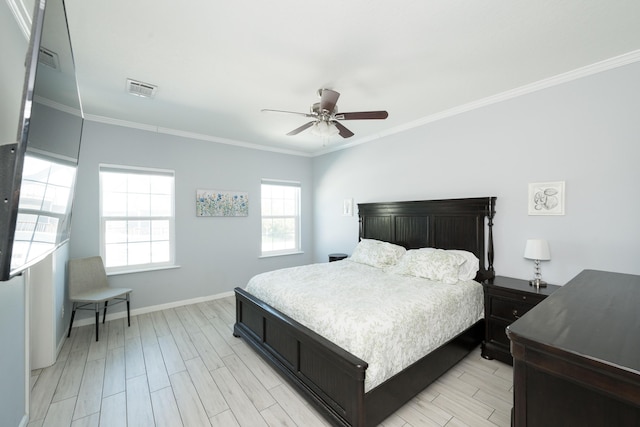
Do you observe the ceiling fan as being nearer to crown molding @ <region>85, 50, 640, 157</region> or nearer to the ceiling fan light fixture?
the ceiling fan light fixture

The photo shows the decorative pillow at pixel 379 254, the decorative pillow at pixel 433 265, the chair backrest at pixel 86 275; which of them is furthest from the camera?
the decorative pillow at pixel 379 254

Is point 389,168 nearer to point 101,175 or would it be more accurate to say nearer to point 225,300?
point 225,300

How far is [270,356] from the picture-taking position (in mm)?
2420

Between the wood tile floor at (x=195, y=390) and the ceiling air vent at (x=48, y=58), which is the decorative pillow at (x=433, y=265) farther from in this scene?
the ceiling air vent at (x=48, y=58)

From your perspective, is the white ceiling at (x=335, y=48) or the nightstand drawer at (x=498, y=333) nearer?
the white ceiling at (x=335, y=48)

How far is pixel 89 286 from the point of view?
3172mm

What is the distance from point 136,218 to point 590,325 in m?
4.57

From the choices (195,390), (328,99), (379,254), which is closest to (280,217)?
(379,254)

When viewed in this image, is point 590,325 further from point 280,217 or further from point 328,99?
point 280,217

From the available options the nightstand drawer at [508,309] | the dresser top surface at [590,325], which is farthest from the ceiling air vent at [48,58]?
the nightstand drawer at [508,309]

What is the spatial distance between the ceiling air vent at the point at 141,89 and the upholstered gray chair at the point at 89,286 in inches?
83.1

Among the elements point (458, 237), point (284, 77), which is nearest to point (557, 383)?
point (458, 237)

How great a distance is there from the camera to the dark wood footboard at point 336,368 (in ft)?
5.38

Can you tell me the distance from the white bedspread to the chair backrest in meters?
2.01
